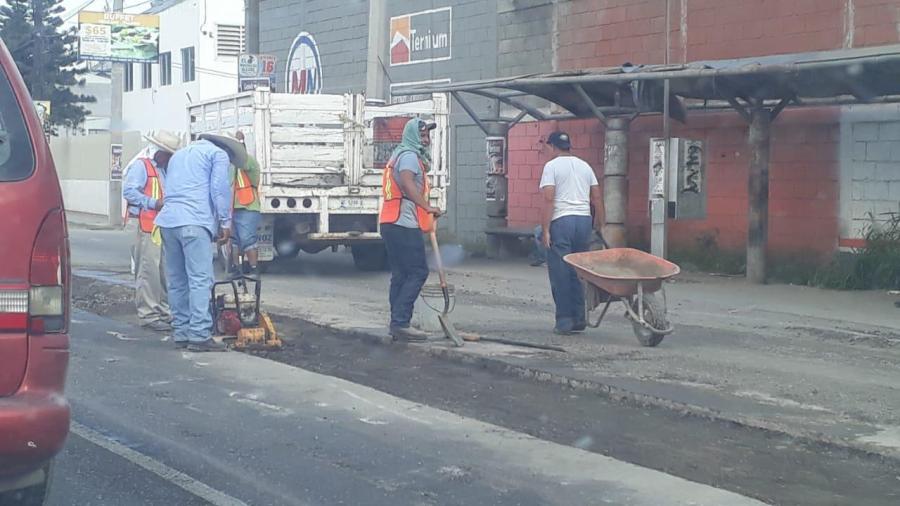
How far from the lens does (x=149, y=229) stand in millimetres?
11094

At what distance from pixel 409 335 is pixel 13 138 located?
19.4 ft

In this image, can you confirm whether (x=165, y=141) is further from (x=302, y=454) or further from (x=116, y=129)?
(x=116, y=129)

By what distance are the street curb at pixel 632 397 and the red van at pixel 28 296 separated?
14.0 ft

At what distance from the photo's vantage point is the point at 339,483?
5.99 m

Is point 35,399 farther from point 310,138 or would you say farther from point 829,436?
point 310,138

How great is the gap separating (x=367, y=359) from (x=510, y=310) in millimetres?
3390

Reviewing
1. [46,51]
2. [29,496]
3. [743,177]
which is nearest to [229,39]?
[46,51]

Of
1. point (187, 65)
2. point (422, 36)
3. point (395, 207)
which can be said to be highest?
point (187, 65)

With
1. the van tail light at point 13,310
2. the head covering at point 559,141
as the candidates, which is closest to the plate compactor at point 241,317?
the head covering at point 559,141

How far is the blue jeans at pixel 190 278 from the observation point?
31.6 feet

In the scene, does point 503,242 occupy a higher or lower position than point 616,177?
lower

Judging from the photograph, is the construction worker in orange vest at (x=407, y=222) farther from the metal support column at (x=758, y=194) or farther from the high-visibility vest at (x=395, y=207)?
the metal support column at (x=758, y=194)

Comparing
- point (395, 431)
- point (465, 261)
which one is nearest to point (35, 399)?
point (395, 431)

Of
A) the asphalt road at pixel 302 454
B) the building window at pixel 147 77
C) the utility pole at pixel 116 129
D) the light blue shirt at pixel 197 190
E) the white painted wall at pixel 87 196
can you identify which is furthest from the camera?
the building window at pixel 147 77
